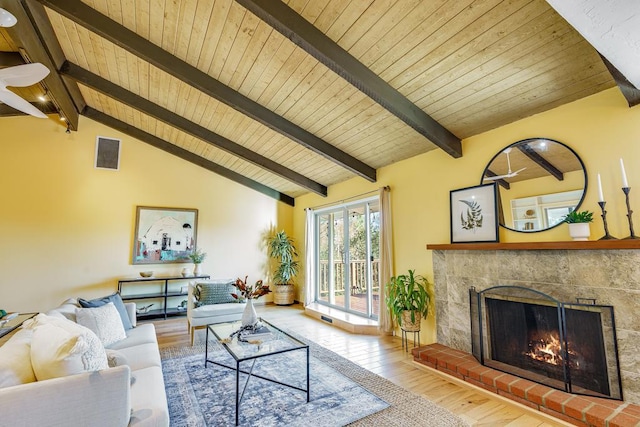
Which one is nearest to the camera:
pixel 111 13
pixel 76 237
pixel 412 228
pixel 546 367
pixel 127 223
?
pixel 546 367

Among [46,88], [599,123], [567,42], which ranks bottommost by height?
[599,123]

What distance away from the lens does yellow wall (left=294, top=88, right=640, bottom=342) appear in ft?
8.05

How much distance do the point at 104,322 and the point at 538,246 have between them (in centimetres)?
407

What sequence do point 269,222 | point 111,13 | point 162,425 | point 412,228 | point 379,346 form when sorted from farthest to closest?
point 269,222 < point 412,228 < point 379,346 < point 111,13 < point 162,425

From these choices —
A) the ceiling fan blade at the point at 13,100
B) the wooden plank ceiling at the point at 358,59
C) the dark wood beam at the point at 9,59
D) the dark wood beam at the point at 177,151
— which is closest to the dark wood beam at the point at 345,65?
the wooden plank ceiling at the point at 358,59

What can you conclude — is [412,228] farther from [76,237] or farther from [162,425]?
[76,237]

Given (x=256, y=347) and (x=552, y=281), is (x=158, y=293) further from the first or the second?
(x=552, y=281)

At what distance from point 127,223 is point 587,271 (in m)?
6.86

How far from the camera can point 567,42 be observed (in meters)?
2.24

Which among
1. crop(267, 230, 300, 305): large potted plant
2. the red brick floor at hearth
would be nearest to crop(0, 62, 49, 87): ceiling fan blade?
the red brick floor at hearth

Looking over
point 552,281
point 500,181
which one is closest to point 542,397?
point 552,281

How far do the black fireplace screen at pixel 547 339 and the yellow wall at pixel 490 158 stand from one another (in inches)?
25.0

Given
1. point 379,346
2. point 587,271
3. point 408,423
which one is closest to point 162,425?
point 408,423

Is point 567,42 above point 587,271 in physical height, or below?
above
